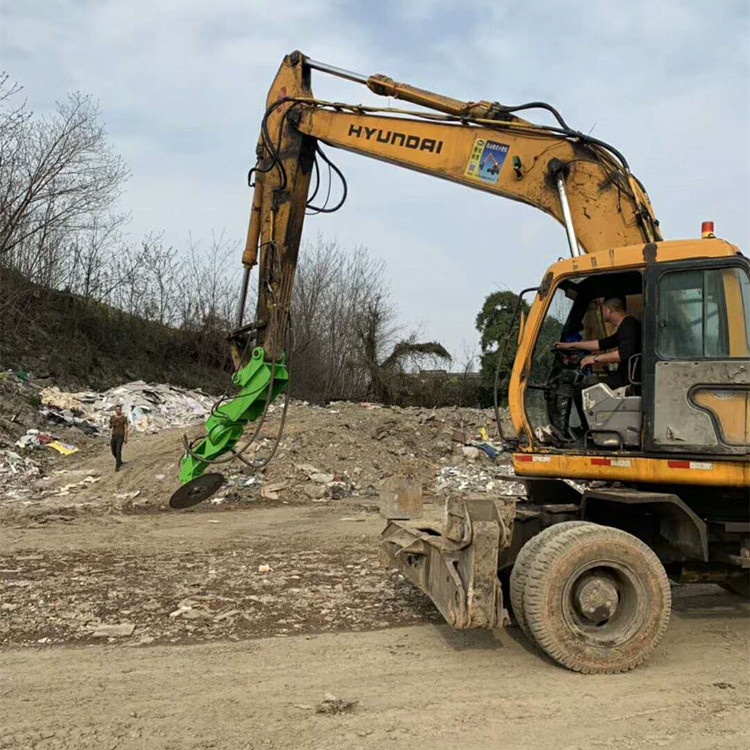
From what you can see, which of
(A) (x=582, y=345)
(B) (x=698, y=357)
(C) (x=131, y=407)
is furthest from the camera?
(C) (x=131, y=407)

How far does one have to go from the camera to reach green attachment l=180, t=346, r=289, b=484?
21.4ft

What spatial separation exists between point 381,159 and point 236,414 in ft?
9.22

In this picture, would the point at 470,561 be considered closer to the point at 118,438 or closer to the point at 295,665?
the point at 295,665

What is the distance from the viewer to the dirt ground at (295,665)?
146 inches

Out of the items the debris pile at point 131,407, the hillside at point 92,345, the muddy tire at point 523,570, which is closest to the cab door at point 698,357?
the muddy tire at point 523,570

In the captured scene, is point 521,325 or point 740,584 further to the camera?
point 740,584

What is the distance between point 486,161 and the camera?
6387 millimetres

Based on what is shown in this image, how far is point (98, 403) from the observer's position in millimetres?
19953

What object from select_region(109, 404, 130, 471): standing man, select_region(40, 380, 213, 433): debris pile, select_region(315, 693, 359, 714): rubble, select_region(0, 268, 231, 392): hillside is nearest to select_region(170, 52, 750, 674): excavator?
select_region(315, 693, 359, 714): rubble

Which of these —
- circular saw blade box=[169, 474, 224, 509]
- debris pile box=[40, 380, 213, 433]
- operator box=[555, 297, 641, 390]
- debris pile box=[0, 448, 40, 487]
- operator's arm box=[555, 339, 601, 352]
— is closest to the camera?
operator box=[555, 297, 641, 390]

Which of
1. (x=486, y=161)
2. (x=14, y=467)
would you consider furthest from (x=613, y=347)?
(x=14, y=467)

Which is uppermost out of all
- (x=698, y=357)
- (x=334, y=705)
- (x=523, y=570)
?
(x=698, y=357)

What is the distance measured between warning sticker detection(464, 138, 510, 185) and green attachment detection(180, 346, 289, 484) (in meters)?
2.54

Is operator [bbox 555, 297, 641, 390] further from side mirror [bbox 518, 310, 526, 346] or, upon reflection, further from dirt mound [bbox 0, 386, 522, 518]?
dirt mound [bbox 0, 386, 522, 518]
